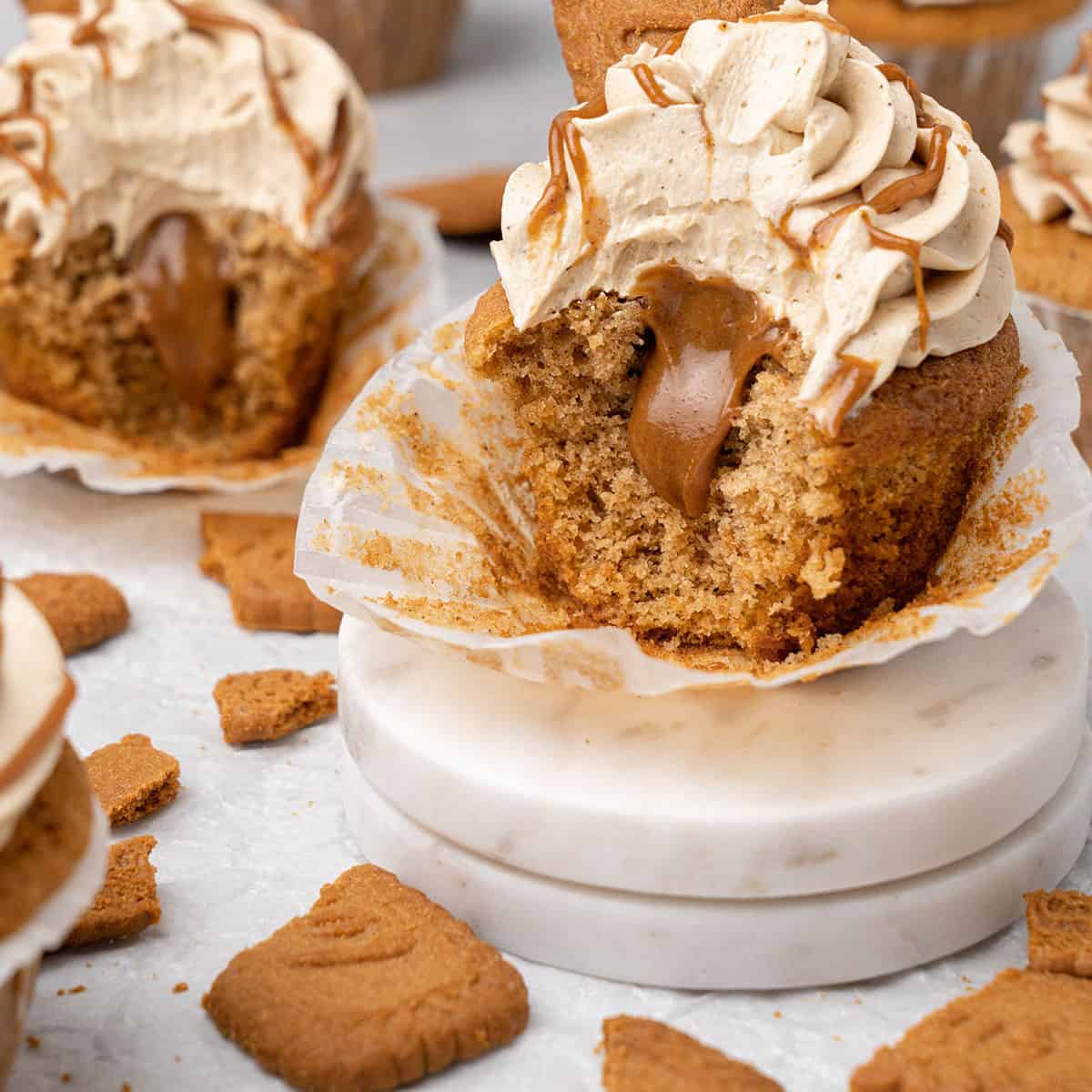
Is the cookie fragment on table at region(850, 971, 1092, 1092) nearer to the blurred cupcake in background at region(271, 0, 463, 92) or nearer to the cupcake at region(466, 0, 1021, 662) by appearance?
the cupcake at region(466, 0, 1021, 662)

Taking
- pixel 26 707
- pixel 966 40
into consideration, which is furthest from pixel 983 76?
pixel 26 707

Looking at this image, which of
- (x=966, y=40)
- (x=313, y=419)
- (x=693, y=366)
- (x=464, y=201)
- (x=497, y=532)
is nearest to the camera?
(x=693, y=366)

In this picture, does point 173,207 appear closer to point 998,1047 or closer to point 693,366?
point 693,366

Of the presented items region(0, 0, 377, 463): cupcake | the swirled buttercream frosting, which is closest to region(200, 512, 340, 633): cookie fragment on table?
region(0, 0, 377, 463): cupcake

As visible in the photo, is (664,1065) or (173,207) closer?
(664,1065)

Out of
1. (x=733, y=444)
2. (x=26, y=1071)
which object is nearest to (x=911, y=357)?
(x=733, y=444)

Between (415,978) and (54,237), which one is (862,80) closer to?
(415,978)

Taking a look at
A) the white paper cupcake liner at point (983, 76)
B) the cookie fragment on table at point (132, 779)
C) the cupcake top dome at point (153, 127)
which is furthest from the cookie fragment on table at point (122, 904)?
the white paper cupcake liner at point (983, 76)
